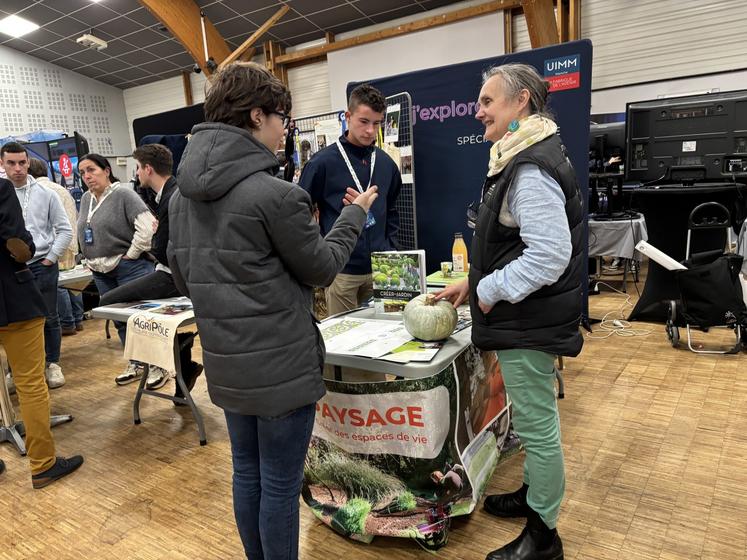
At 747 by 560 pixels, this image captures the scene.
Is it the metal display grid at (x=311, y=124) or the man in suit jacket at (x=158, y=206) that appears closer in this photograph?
the man in suit jacket at (x=158, y=206)

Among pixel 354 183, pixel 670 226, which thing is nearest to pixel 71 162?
pixel 354 183

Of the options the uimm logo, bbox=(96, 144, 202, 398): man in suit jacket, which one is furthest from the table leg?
the uimm logo

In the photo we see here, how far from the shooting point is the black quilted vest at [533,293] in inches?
55.3

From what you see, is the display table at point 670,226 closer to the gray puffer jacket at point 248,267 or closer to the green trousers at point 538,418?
the green trousers at point 538,418

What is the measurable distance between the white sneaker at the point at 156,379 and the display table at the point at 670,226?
3.72 meters

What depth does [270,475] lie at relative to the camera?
1.31 meters

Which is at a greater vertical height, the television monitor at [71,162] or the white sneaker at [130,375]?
the television monitor at [71,162]

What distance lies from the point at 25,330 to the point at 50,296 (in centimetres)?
120

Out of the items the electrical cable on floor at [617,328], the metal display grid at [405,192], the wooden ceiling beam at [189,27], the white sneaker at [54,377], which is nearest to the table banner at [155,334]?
the metal display grid at [405,192]

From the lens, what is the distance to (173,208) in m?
1.32

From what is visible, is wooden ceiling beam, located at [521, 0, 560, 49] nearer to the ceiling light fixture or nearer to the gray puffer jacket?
the gray puffer jacket

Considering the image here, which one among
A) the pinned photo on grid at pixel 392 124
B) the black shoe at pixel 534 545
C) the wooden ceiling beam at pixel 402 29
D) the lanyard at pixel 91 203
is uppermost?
the wooden ceiling beam at pixel 402 29

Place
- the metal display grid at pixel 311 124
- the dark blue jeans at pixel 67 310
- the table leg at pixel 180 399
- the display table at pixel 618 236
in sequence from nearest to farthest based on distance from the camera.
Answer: the table leg at pixel 180 399, the display table at pixel 618 236, the dark blue jeans at pixel 67 310, the metal display grid at pixel 311 124

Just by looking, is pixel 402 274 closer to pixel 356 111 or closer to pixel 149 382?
pixel 356 111
